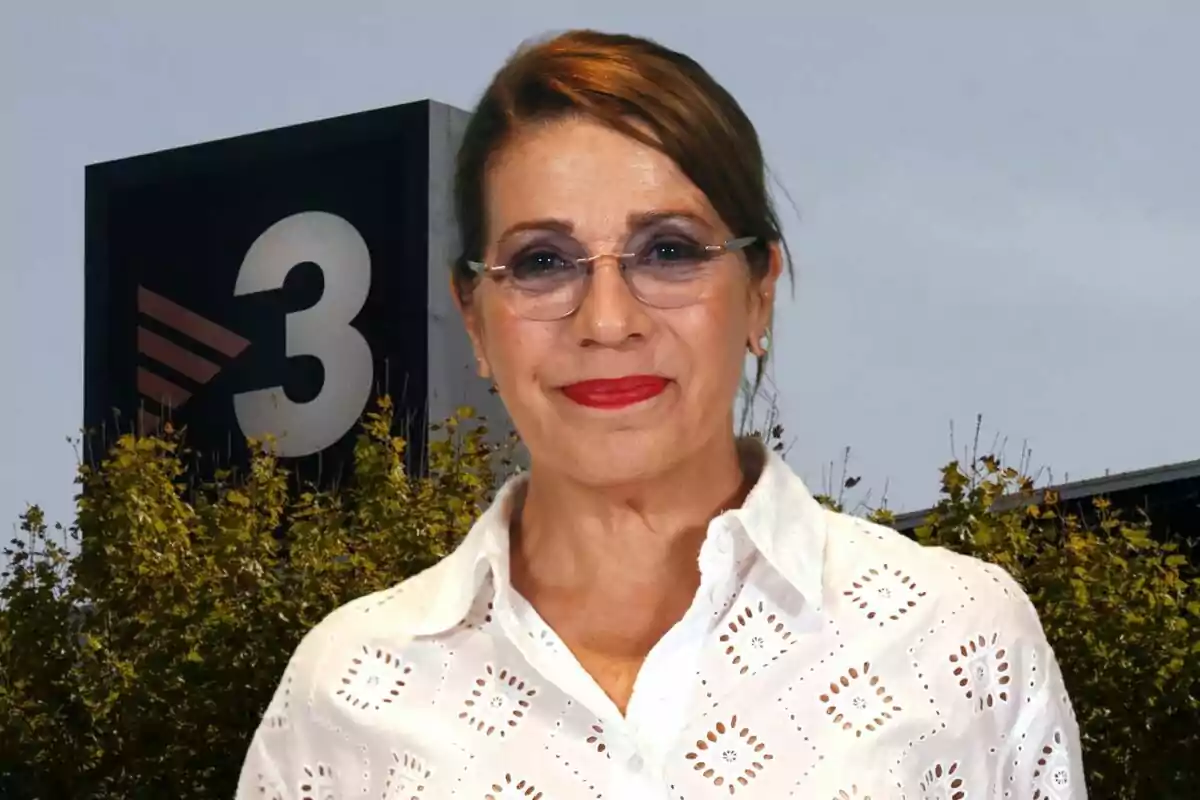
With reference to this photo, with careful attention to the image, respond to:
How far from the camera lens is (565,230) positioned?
1.46 m

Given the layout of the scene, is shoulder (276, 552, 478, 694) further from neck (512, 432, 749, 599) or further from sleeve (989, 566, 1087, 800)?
sleeve (989, 566, 1087, 800)

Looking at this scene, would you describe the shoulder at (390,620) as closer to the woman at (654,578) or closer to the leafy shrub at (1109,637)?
the woman at (654,578)

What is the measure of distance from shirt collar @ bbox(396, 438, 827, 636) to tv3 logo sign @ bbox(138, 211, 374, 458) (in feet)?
12.8

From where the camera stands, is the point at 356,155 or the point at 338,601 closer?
the point at 338,601

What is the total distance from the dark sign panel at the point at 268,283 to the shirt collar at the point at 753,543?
3.81 metres

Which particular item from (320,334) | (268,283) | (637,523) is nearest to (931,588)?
(637,523)

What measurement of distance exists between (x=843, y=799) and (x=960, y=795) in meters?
0.13

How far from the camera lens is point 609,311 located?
55.9 inches

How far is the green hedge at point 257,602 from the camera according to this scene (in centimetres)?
395

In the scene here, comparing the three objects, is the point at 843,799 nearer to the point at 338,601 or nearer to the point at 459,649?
the point at 459,649

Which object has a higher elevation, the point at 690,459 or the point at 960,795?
the point at 690,459

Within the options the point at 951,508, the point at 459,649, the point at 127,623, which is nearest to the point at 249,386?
the point at 127,623

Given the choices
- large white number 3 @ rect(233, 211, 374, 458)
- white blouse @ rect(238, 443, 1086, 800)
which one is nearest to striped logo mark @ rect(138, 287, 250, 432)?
large white number 3 @ rect(233, 211, 374, 458)

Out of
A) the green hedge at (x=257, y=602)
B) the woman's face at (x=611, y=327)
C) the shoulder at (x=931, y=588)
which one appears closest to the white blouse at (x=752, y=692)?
the shoulder at (x=931, y=588)
